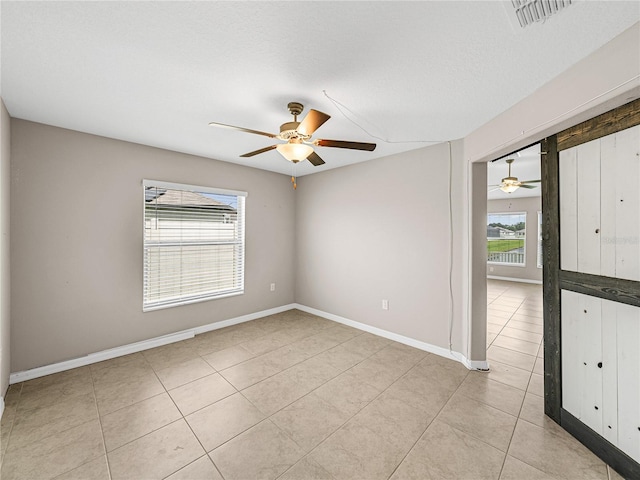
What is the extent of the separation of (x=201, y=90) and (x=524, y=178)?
6468 millimetres

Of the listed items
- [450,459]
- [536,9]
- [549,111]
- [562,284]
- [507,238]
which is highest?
[536,9]

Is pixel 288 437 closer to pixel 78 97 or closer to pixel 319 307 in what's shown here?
pixel 319 307

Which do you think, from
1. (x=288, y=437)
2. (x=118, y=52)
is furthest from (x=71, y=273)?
(x=288, y=437)

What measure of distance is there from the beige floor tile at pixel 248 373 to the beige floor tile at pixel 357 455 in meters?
1.03

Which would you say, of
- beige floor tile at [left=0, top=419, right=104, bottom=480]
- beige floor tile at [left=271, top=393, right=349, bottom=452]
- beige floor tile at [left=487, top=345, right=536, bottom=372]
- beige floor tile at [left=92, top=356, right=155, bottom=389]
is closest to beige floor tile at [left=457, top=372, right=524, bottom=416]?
beige floor tile at [left=487, top=345, right=536, bottom=372]

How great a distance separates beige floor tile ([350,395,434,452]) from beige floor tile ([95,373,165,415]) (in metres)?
1.84

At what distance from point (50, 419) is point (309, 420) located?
1.99 m

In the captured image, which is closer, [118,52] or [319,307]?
[118,52]

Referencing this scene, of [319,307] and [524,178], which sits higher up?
[524,178]

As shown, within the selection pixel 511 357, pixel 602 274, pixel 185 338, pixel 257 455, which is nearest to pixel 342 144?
pixel 602 274

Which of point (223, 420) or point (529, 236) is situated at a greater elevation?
point (529, 236)

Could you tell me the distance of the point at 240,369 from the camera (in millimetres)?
2787

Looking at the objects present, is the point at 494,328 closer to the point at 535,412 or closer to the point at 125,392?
the point at 535,412

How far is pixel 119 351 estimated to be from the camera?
10.0 ft
